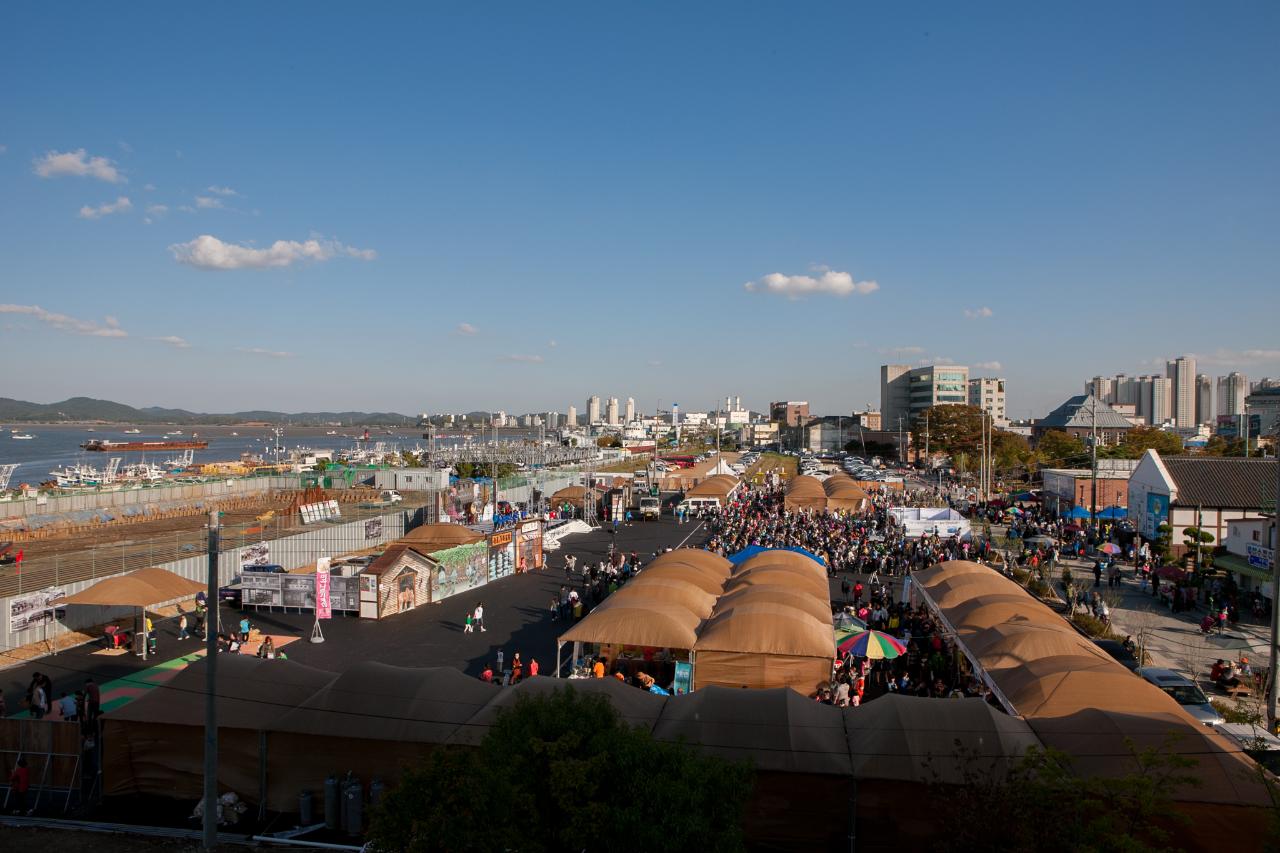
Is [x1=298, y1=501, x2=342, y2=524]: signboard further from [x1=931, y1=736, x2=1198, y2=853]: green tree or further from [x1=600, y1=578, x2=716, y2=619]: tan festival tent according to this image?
[x1=931, y1=736, x2=1198, y2=853]: green tree

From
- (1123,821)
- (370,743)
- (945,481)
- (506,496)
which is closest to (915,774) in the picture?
(1123,821)

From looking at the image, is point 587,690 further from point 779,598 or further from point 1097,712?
point 779,598

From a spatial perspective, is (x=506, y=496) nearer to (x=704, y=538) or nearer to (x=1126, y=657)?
(x=704, y=538)

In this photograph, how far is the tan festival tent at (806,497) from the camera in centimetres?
3912

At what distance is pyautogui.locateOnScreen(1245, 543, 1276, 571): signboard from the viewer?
21672 millimetres

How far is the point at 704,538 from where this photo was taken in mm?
35156

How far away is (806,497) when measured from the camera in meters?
39.9

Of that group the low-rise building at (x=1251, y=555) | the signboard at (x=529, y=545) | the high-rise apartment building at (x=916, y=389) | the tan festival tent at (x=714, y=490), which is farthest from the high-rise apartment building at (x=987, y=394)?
the signboard at (x=529, y=545)

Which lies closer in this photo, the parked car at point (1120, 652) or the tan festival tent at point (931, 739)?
the tan festival tent at point (931, 739)

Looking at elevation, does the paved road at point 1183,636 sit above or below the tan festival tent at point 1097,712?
below

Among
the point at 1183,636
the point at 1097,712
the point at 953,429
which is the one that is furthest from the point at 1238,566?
the point at 953,429

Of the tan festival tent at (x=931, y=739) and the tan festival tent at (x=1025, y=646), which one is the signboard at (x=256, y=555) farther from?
the tan festival tent at (x=1025, y=646)

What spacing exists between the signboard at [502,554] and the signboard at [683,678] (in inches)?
505

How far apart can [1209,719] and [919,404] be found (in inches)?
4594
